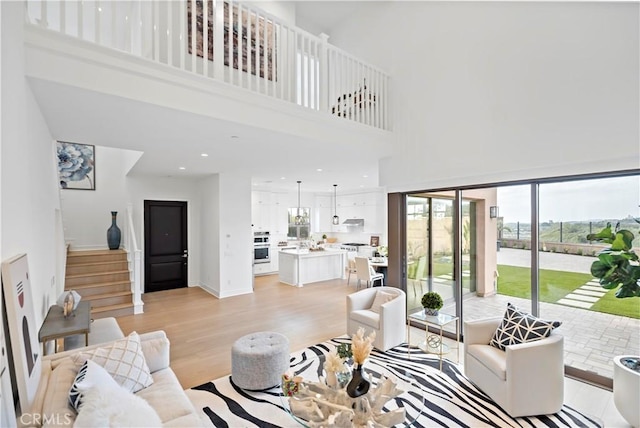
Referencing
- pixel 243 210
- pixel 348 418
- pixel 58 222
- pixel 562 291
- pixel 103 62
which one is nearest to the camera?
pixel 348 418

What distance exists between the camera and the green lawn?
9.93ft

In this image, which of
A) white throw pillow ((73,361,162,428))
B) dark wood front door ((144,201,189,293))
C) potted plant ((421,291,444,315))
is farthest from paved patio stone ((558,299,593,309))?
dark wood front door ((144,201,189,293))

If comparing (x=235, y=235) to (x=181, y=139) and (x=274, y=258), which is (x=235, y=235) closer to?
(x=274, y=258)

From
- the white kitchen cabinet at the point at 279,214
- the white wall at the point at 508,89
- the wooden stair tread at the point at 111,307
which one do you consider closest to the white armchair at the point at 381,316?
the white wall at the point at 508,89

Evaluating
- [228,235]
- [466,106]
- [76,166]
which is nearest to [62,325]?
[228,235]

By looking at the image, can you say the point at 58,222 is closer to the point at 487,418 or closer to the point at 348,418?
the point at 348,418

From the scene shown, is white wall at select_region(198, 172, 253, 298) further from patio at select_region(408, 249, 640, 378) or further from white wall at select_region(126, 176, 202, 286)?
patio at select_region(408, 249, 640, 378)

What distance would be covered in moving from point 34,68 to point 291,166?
378 centimetres

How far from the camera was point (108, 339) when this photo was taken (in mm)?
3123

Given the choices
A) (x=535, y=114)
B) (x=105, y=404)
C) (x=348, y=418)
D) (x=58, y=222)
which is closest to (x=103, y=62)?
(x=105, y=404)

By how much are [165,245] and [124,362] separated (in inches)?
209

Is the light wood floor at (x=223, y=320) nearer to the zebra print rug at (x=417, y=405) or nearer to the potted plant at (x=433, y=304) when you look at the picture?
the zebra print rug at (x=417, y=405)

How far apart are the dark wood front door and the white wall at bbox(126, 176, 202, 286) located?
113 mm

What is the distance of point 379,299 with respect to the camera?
421cm
